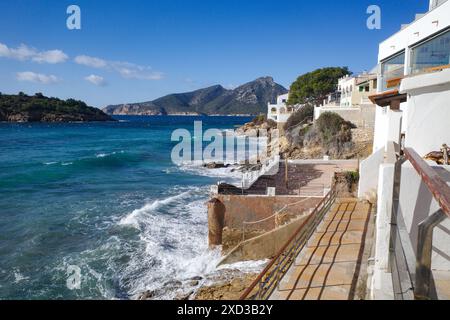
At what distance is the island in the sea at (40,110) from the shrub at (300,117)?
119 meters

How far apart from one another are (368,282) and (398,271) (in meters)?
2.37

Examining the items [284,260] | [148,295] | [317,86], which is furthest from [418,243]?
[317,86]

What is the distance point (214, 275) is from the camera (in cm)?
1177

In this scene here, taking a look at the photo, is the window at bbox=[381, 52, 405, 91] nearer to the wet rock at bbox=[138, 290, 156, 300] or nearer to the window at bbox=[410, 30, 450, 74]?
the window at bbox=[410, 30, 450, 74]

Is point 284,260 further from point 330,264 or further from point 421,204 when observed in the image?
point 421,204

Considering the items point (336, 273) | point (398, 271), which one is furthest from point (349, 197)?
point (398, 271)

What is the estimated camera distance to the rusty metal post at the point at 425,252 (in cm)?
263

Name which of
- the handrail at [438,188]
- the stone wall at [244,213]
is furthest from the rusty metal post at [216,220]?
the handrail at [438,188]

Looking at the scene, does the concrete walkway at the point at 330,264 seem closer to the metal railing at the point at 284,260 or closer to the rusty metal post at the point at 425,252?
the metal railing at the point at 284,260

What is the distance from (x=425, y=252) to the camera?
2812 mm

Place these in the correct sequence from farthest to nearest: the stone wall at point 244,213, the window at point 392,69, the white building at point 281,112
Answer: the white building at point 281,112 → the stone wall at point 244,213 → the window at point 392,69

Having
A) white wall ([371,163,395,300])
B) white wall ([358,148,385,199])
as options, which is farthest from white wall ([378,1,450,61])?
white wall ([371,163,395,300])

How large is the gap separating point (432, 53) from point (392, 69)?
371 cm
